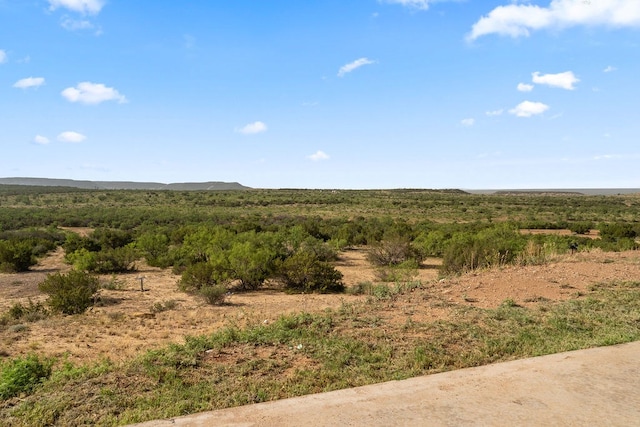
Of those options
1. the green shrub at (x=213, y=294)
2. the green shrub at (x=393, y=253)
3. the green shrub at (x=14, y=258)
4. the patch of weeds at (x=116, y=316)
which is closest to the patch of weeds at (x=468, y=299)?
the green shrub at (x=213, y=294)

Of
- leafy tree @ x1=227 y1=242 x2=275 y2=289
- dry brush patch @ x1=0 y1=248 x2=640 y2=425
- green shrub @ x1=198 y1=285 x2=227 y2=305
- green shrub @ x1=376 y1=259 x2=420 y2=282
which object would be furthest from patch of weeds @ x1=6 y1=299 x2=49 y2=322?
green shrub @ x1=376 y1=259 x2=420 y2=282

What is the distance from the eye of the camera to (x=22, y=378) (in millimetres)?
6340

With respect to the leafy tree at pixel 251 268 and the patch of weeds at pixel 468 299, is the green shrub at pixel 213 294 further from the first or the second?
the patch of weeds at pixel 468 299

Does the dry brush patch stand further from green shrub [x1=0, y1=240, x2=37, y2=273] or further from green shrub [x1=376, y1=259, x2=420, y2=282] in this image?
green shrub [x1=0, y1=240, x2=37, y2=273]

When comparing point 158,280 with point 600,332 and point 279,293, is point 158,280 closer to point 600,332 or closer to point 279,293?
point 279,293

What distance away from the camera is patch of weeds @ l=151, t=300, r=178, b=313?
1321cm

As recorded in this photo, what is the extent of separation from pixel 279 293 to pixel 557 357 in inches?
425

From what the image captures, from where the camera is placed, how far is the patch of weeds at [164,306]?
13206 mm

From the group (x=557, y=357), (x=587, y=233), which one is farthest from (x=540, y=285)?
(x=587, y=233)

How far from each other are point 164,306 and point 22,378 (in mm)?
7700

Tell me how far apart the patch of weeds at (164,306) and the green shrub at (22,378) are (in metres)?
6.22

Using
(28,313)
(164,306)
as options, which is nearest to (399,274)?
(164,306)

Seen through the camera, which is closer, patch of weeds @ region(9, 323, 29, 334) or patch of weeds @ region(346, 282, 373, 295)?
patch of weeds @ region(9, 323, 29, 334)

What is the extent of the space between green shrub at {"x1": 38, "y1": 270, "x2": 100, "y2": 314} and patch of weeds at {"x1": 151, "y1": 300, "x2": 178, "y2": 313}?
1971mm
